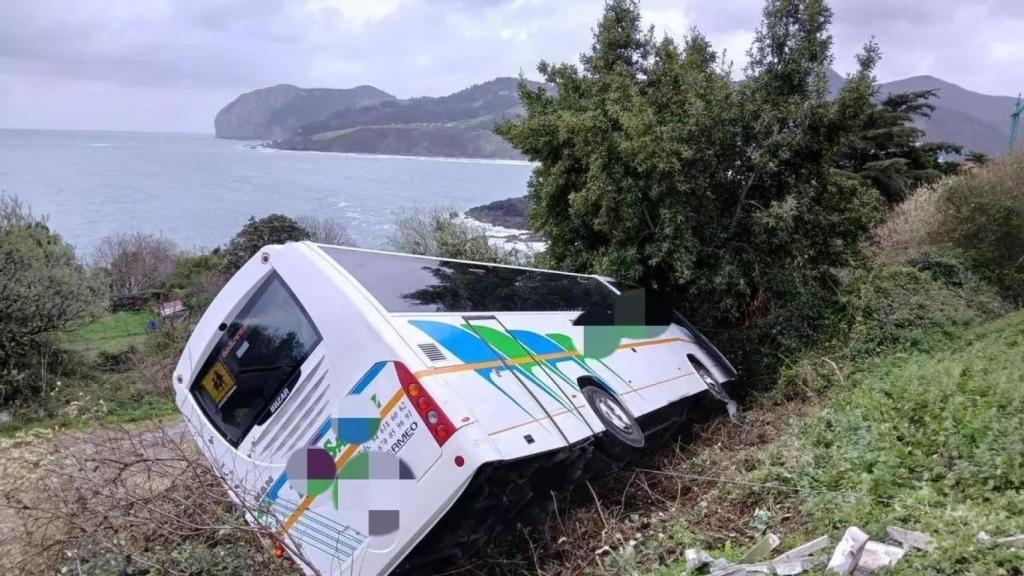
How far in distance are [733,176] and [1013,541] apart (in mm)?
7282

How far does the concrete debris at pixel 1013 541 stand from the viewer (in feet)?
10.8

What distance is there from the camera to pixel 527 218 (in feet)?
40.9

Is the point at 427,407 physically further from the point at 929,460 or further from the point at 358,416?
the point at 929,460

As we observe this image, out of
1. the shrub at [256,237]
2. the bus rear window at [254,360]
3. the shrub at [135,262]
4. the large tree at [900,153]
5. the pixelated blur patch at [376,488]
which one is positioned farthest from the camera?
the shrub at [135,262]

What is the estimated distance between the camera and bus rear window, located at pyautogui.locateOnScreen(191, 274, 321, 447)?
4.68m

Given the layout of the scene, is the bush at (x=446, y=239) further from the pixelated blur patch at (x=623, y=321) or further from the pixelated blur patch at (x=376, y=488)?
the pixelated blur patch at (x=376, y=488)

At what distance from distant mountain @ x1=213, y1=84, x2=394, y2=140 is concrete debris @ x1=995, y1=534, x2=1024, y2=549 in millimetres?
144712

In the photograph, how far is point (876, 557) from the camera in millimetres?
3369

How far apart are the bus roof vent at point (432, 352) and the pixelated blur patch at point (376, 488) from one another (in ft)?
2.03

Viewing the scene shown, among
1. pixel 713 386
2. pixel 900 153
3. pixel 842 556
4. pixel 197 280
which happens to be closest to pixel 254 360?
pixel 842 556

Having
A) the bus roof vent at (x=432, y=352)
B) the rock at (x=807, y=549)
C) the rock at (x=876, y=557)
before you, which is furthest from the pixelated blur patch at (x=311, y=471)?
the rock at (x=876, y=557)

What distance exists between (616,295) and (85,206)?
214 ft

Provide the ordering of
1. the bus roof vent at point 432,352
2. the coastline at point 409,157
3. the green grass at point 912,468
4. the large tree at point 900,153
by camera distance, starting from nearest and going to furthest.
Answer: the green grass at point 912,468, the bus roof vent at point 432,352, the large tree at point 900,153, the coastline at point 409,157

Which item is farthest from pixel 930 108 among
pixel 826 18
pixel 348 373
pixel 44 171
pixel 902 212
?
pixel 44 171
